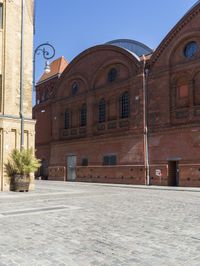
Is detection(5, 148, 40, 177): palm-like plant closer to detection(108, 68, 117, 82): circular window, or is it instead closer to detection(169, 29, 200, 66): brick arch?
detection(169, 29, 200, 66): brick arch

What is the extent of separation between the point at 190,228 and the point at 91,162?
30.1 metres

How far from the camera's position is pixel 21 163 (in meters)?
21.2

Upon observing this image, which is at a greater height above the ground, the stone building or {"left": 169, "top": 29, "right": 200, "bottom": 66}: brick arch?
{"left": 169, "top": 29, "right": 200, "bottom": 66}: brick arch

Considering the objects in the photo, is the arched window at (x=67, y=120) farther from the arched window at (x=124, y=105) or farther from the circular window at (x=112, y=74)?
the arched window at (x=124, y=105)

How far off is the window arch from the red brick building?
3.8 inches

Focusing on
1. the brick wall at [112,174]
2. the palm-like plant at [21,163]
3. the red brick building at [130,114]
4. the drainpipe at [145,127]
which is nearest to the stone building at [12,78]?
the palm-like plant at [21,163]

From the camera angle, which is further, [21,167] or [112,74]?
[112,74]

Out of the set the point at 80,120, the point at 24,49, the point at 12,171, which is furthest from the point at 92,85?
the point at 12,171

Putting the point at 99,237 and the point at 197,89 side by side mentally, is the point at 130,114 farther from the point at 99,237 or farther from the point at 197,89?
the point at 99,237

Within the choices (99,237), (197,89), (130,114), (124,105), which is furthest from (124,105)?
(99,237)

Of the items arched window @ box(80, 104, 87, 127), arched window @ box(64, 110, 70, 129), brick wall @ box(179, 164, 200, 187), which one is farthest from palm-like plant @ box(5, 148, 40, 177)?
arched window @ box(64, 110, 70, 129)

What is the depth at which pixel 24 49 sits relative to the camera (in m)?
23.3

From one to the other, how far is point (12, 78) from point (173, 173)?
16005mm

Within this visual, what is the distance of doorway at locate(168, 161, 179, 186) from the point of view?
3127cm
